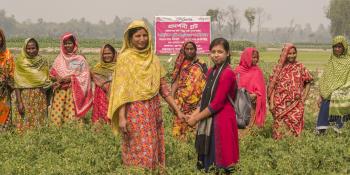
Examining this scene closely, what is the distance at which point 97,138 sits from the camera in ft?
21.0

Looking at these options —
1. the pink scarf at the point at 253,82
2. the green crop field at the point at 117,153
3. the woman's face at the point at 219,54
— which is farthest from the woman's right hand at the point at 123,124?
the pink scarf at the point at 253,82

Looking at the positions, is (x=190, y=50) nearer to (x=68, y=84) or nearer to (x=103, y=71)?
(x=103, y=71)

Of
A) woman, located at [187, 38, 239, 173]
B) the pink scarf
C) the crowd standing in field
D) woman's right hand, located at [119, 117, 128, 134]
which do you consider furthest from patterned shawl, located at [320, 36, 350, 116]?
woman's right hand, located at [119, 117, 128, 134]

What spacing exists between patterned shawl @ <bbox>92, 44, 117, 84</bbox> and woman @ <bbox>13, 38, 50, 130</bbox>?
74cm

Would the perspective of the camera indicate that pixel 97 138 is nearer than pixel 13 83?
Yes

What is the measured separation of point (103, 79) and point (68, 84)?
57cm

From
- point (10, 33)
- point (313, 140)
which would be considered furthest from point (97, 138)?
point (10, 33)

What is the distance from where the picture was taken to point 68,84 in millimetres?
7172

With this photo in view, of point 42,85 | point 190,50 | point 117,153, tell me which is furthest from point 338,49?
point 42,85

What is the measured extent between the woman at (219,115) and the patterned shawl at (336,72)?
2.95 metres

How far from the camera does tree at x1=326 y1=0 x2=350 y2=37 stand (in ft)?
267

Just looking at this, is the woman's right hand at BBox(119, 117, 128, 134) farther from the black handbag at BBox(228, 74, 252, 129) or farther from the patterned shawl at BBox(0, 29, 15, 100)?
the patterned shawl at BBox(0, 29, 15, 100)

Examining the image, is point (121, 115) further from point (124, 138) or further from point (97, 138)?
point (97, 138)

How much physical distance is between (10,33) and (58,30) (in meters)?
15.5
